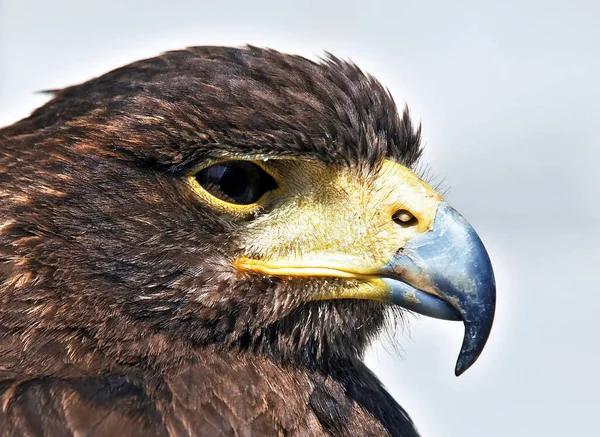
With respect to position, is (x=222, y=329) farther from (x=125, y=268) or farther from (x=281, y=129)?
(x=281, y=129)

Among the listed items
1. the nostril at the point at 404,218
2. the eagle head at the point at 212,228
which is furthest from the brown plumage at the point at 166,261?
the nostril at the point at 404,218

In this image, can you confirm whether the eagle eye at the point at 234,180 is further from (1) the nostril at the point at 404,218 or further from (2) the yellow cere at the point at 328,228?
(1) the nostril at the point at 404,218

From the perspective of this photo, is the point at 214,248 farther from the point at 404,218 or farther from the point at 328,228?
the point at 404,218

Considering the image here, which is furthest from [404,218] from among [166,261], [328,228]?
[166,261]

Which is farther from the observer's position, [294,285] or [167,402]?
[294,285]

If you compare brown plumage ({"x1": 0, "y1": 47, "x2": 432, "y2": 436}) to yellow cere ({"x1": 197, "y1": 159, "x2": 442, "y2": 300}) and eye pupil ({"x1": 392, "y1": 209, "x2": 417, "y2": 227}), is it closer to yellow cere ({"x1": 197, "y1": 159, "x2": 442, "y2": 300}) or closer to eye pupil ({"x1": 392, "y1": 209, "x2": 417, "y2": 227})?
yellow cere ({"x1": 197, "y1": 159, "x2": 442, "y2": 300})

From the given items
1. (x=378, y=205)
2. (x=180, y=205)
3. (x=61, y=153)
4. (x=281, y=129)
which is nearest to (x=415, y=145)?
(x=378, y=205)

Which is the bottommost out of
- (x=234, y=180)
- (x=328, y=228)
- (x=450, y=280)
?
(x=450, y=280)
